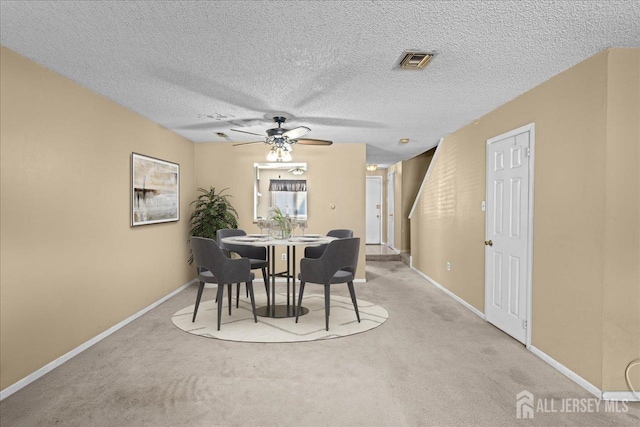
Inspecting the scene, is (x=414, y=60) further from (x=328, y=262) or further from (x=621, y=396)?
(x=621, y=396)

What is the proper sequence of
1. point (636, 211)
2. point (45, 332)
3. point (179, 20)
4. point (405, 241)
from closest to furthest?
point (179, 20)
point (636, 211)
point (45, 332)
point (405, 241)

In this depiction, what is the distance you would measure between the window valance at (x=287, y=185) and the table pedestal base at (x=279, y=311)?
226 centimetres

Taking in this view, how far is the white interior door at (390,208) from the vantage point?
32.2ft

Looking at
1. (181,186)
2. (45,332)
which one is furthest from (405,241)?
(45,332)

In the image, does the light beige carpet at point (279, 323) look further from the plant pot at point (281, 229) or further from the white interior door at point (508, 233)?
the white interior door at point (508, 233)

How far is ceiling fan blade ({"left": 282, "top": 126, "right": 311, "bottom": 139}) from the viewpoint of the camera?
383cm

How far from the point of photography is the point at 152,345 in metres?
3.36

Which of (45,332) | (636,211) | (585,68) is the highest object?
(585,68)

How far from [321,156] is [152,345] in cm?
386

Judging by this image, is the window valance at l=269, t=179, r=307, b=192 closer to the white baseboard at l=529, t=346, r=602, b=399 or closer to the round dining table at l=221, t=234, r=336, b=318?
the round dining table at l=221, t=234, r=336, b=318

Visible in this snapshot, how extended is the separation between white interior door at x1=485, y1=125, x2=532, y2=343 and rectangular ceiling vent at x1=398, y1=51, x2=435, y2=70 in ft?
4.15

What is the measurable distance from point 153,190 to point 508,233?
395cm

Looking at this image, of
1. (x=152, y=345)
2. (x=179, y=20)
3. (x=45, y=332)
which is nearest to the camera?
(x=179, y=20)

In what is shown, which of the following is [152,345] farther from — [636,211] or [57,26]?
[636,211]
